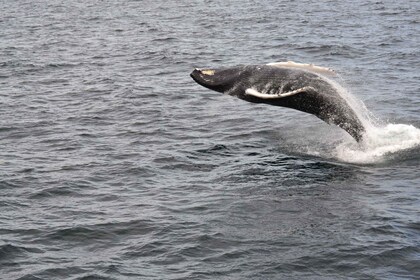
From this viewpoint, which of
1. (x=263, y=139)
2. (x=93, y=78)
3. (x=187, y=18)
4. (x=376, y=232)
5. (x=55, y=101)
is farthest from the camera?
(x=187, y=18)

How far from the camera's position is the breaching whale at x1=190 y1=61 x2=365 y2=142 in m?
19.9

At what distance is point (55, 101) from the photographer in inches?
1172

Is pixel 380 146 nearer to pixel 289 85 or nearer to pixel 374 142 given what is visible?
pixel 374 142

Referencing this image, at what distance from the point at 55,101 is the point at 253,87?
11.8 metres

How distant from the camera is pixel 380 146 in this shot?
2144cm

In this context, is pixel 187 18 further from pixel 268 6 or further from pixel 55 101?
pixel 55 101

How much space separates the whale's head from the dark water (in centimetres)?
222

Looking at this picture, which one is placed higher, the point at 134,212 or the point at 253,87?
the point at 253,87

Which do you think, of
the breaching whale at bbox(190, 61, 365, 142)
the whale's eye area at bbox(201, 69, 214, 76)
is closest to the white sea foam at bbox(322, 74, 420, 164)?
the breaching whale at bbox(190, 61, 365, 142)

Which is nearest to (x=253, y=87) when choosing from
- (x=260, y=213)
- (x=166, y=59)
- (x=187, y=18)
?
(x=260, y=213)

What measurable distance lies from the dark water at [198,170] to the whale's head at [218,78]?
2.22 meters

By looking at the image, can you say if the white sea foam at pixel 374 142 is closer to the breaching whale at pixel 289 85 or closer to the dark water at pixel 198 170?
the dark water at pixel 198 170

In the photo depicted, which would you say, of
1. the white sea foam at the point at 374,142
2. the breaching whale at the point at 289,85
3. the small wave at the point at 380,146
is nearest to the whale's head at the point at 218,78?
the breaching whale at the point at 289,85

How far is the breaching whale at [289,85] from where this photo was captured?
19.9 metres
